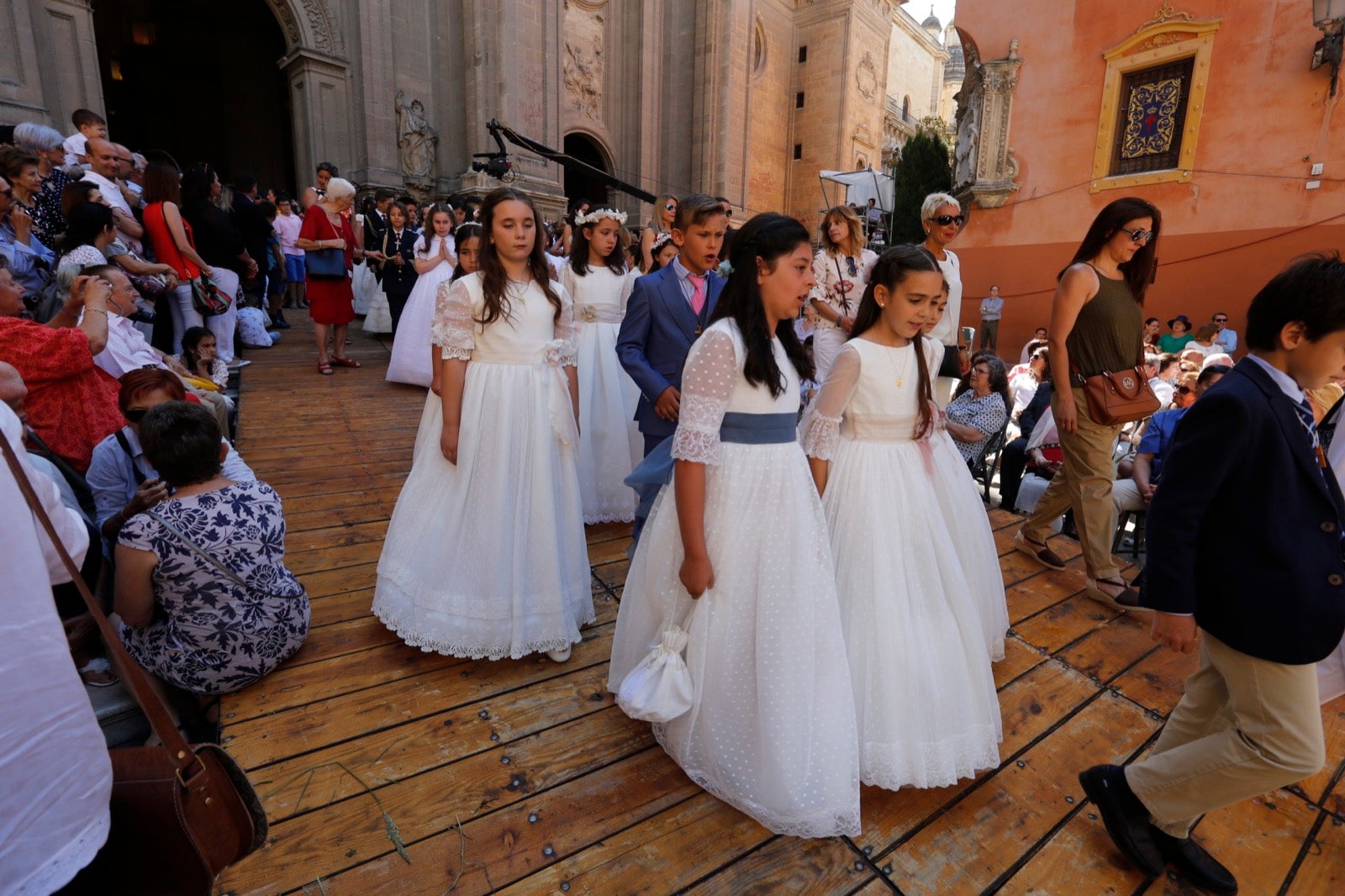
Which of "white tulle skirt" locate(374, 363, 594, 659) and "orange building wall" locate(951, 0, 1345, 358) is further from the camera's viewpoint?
"orange building wall" locate(951, 0, 1345, 358)

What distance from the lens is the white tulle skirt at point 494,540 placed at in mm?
2734

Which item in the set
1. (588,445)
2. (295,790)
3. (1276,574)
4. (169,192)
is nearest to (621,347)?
(588,445)

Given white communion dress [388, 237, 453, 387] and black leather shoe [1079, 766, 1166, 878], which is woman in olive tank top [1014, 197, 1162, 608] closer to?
black leather shoe [1079, 766, 1166, 878]

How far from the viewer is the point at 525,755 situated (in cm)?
230

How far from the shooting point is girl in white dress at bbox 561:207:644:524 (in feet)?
14.2

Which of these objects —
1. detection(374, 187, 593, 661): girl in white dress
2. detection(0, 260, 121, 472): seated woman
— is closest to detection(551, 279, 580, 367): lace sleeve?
detection(374, 187, 593, 661): girl in white dress

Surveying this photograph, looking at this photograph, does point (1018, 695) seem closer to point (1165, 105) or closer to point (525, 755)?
point (525, 755)

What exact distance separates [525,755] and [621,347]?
1.90m

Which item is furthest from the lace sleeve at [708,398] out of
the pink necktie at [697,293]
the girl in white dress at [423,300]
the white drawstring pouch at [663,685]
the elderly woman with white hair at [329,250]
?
the elderly woman with white hair at [329,250]

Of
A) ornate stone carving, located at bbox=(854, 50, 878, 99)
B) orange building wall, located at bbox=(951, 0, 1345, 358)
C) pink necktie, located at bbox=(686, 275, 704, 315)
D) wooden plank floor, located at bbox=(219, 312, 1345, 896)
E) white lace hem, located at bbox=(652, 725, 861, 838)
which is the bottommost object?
wooden plank floor, located at bbox=(219, 312, 1345, 896)

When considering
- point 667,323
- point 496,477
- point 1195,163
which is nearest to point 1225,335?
point 1195,163

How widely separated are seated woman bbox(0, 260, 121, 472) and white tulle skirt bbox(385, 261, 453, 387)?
3.13m

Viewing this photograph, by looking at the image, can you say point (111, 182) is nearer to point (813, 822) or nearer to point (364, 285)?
point (364, 285)

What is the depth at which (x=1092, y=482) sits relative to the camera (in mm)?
3533
